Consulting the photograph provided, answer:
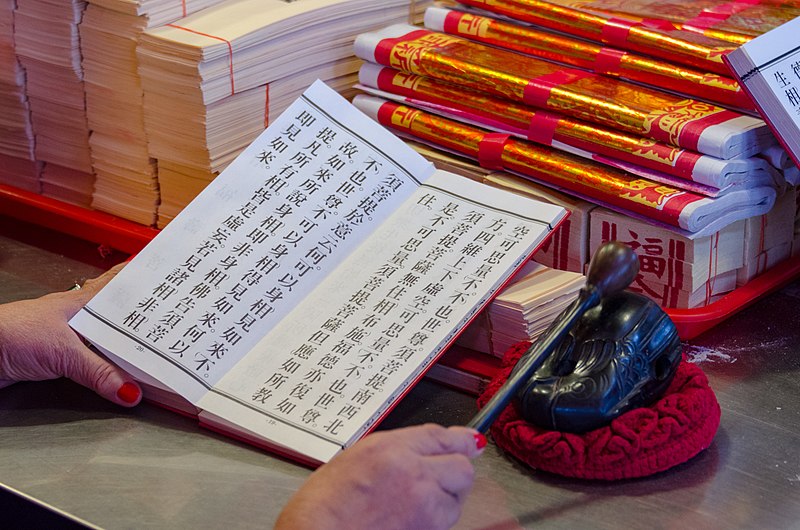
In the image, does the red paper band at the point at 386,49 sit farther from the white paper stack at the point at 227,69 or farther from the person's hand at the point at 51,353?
the person's hand at the point at 51,353

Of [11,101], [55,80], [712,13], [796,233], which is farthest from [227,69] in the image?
[796,233]

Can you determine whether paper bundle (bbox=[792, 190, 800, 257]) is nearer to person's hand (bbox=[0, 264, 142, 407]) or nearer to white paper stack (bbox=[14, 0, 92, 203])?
person's hand (bbox=[0, 264, 142, 407])

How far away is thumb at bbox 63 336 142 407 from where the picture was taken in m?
1.03

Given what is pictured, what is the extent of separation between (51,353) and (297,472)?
28 cm

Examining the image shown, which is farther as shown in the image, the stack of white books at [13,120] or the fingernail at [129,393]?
the stack of white books at [13,120]

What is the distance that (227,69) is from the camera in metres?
1.28

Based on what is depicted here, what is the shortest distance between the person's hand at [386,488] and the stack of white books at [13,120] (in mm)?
897

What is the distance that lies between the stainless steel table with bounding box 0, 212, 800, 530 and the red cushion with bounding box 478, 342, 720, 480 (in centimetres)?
2

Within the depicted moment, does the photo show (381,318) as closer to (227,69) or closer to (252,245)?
(252,245)

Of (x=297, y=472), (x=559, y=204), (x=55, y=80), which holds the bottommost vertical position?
(x=297, y=472)

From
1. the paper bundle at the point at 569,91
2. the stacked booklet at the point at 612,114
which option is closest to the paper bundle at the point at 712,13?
the stacked booklet at the point at 612,114

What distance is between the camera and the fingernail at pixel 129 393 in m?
1.03

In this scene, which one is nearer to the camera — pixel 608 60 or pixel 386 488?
pixel 386 488

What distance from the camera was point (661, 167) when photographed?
1.15 m
